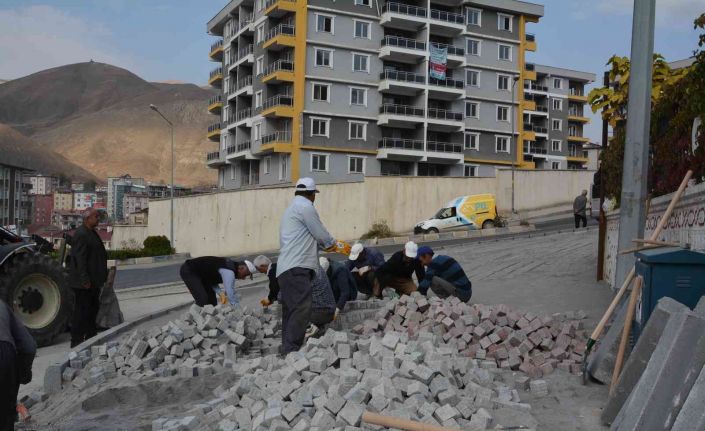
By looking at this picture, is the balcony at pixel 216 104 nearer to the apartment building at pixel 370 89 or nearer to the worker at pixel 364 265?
the apartment building at pixel 370 89

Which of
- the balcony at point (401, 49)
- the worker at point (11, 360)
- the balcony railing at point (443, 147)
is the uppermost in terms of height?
the balcony at point (401, 49)

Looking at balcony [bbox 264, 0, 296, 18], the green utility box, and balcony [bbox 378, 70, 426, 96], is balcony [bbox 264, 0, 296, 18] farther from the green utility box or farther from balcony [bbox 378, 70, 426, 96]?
the green utility box

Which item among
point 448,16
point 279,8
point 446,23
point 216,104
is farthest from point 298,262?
point 216,104

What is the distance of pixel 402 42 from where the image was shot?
55281 mm

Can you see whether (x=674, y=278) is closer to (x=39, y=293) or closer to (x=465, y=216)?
(x=39, y=293)

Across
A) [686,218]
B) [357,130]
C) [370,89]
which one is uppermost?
[370,89]

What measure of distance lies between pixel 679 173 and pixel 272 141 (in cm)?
4511

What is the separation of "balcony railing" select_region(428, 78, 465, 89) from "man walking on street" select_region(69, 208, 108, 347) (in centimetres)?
4803

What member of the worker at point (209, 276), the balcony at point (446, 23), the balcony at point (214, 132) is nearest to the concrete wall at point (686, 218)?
the worker at point (209, 276)

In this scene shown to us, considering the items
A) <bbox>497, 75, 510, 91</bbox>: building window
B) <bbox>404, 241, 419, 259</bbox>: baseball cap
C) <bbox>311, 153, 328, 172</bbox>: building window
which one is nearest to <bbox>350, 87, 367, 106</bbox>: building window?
<bbox>311, 153, 328, 172</bbox>: building window

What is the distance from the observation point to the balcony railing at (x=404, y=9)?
55094 millimetres

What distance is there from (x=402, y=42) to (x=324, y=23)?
19.8 ft

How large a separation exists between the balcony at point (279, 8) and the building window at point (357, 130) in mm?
8696

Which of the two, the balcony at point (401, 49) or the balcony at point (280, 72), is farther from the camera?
the balcony at point (401, 49)
